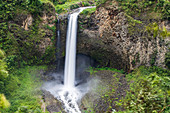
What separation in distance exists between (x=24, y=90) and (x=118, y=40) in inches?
317

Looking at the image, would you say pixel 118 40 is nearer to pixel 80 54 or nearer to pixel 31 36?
pixel 80 54

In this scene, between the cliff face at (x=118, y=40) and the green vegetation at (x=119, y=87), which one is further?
the cliff face at (x=118, y=40)

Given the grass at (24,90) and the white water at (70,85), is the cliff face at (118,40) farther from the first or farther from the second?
the grass at (24,90)

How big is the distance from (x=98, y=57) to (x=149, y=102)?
31.0ft

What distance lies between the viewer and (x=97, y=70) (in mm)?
13492

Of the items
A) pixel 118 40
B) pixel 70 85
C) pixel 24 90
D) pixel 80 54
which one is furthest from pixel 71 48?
pixel 24 90

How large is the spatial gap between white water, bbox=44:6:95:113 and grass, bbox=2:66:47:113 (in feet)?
3.87

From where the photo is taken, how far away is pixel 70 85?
12461 mm

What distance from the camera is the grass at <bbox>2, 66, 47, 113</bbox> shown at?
27.5 ft

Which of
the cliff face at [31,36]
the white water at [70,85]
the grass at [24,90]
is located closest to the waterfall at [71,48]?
the white water at [70,85]

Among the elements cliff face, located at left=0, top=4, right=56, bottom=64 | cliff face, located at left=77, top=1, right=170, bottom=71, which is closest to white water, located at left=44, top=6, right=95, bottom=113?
cliff face, located at left=77, top=1, right=170, bottom=71

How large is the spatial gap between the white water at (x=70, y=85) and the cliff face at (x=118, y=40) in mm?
844

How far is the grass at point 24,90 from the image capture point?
8.37 meters

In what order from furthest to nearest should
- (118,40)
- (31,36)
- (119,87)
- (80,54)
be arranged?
(80,54) → (31,36) → (118,40) → (119,87)
